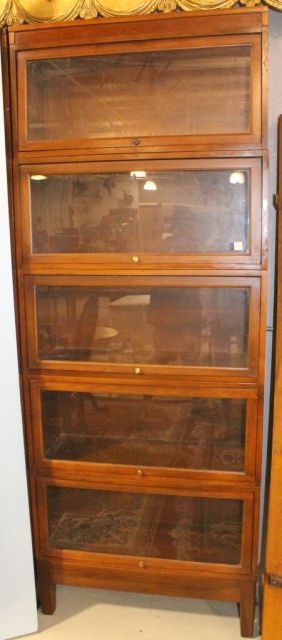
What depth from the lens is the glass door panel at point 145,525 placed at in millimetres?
1613

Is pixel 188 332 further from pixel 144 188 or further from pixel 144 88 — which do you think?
pixel 144 88

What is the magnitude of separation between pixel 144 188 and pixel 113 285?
307 millimetres

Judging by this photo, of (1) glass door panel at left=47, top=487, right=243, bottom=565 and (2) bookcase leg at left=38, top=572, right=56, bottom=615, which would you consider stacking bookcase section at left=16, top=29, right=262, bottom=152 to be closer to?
(1) glass door panel at left=47, top=487, right=243, bottom=565

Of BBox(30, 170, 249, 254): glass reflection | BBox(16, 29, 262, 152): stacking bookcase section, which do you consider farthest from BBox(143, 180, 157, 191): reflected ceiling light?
BBox(16, 29, 262, 152): stacking bookcase section

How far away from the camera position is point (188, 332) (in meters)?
1.56

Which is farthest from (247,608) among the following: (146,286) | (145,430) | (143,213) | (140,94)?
(140,94)

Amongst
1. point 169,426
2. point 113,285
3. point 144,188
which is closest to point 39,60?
point 144,188

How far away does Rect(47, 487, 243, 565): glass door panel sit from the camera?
1613mm

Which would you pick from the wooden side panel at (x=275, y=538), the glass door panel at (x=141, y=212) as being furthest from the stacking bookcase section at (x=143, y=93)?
the wooden side panel at (x=275, y=538)

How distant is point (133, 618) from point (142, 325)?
1026 millimetres

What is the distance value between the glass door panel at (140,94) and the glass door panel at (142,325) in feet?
1.51

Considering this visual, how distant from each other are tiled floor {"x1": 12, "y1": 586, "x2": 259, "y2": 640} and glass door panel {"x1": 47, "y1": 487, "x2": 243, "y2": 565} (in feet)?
0.88

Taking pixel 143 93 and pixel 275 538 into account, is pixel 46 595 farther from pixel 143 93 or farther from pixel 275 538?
pixel 143 93

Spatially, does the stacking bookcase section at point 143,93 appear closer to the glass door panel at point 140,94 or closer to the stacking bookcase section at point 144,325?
the glass door panel at point 140,94
